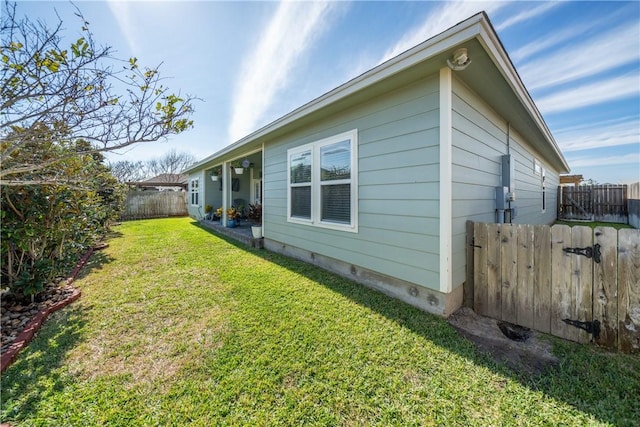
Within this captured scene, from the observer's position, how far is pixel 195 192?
13070 mm

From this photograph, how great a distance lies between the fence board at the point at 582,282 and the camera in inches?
87.4

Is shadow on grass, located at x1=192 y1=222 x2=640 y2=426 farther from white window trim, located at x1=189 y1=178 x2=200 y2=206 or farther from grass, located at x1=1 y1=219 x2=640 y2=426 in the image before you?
white window trim, located at x1=189 y1=178 x2=200 y2=206

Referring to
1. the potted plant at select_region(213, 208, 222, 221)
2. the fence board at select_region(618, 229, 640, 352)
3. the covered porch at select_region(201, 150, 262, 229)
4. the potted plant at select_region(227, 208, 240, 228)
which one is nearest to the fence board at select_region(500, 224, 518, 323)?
the fence board at select_region(618, 229, 640, 352)

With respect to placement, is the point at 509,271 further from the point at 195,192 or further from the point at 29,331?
the point at 195,192

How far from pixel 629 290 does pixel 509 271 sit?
32.9 inches

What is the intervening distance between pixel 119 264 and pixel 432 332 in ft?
18.4

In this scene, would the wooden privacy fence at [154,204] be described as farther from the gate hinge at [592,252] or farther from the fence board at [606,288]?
the fence board at [606,288]

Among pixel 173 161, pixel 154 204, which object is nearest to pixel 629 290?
pixel 154 204

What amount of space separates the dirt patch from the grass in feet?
0.33

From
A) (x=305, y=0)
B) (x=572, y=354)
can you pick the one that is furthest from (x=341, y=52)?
(x=572, y=354)

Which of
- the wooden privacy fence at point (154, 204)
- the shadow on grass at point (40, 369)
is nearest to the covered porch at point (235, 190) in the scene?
the wooden privacy fence at point (154, 204)

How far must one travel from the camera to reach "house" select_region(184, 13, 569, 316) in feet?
Result: 8.73

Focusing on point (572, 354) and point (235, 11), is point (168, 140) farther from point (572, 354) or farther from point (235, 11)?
point (572, 354)

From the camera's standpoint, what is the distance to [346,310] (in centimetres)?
292
